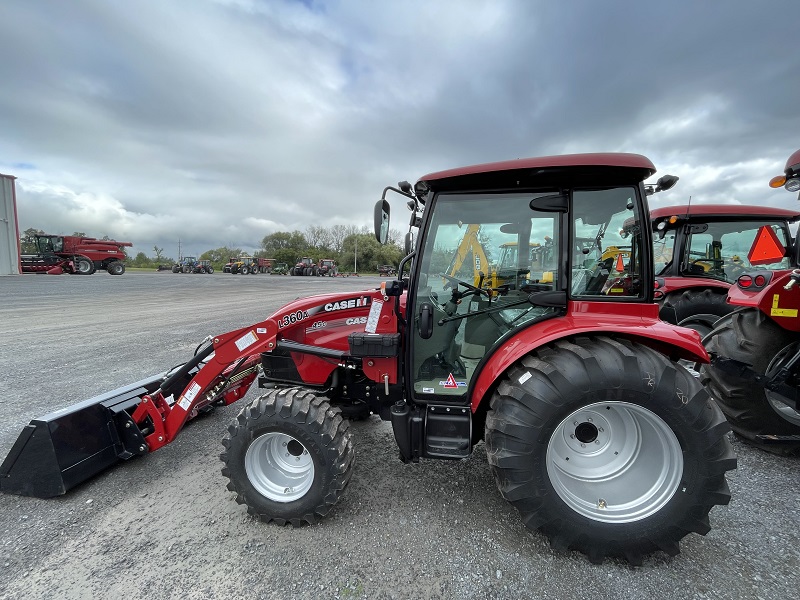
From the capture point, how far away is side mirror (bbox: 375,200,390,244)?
2.26m

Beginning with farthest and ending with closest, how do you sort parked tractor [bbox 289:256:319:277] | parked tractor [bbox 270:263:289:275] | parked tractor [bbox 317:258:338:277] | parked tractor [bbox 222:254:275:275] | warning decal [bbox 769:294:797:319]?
1. parked tractor [bbox 270:263:289:275]
2. parked tractor [bbox 317:258:338:277]
3. parked tractor [bbox 289:256:319:277]
4. parked tractor [bbox 222:254:275:275]
5. warning decal [bbox 769:294:797:319]

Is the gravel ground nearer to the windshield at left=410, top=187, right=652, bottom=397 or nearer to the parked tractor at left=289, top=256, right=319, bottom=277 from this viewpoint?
the windshield at left=410, top=187, right=652, bottom=397

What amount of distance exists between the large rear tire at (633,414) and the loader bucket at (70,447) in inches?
100

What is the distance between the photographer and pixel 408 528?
7.23ft

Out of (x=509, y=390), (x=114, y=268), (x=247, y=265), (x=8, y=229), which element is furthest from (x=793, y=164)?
(x=247, y=265)

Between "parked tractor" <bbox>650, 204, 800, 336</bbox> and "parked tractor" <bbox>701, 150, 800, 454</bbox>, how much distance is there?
88.3 inches

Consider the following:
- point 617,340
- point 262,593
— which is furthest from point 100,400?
point 617,340

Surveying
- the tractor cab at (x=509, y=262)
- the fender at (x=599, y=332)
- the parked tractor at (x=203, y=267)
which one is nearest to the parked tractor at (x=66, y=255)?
the parked tractor at (x=203, y=267)

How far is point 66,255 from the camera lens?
2505 centimetres

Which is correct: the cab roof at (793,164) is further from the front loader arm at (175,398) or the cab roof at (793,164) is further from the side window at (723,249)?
the side window at (723,249)

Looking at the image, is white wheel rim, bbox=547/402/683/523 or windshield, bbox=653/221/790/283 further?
windshield, bbox=653/221/790/283

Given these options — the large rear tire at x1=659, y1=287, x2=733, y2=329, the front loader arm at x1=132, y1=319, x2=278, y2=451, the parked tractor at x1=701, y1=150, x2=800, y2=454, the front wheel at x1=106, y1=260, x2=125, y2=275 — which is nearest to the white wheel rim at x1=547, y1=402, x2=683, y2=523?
the parked tractor at x1=701, y1=150, x2=800, y2=454

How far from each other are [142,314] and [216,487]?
9.73 meters

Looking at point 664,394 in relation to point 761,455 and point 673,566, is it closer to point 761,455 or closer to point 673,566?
point 673,566
